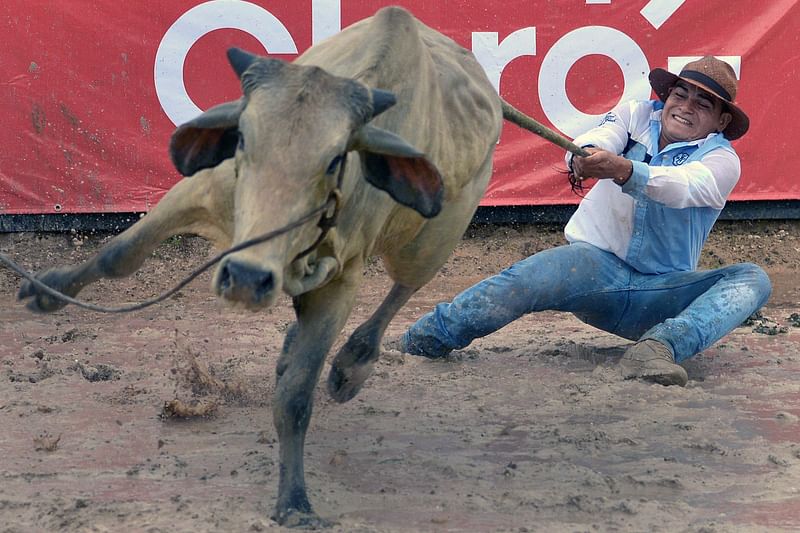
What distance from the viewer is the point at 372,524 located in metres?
3.39

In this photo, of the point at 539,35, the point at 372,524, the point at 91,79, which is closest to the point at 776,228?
the point at 539,35

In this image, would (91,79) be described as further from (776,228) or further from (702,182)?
(776,228)

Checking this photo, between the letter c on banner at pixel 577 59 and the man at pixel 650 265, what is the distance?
185 centimetres

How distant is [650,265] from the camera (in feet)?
17.6

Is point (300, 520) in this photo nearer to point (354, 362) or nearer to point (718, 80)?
point (354, 362)

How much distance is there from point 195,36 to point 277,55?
1.74 ft

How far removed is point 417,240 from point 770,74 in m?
4.11

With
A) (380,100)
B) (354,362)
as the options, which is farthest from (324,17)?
(380,100)

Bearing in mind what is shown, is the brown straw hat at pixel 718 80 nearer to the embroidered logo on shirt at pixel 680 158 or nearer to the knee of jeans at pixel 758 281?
the embroidered logo on shirt at pixel 680 158

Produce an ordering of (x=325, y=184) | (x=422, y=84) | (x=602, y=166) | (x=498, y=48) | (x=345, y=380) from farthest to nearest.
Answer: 1. (x=498, y=48)
2. (x=602, y=166)
3. (x=345, y=380)
4. (x=422, y=84)
5. (x=325, y=184)

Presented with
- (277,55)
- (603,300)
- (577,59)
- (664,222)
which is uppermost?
(577,59)

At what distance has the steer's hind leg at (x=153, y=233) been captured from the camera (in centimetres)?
363

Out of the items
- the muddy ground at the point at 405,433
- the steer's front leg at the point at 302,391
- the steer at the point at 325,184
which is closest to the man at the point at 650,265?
the muddy ground at the point at 405,433

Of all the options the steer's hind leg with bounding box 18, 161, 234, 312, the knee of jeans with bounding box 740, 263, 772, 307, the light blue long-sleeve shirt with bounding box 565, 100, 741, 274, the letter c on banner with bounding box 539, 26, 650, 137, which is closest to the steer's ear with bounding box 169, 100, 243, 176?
the steer's hind leg with bounding box 18, 161, 234, 312
